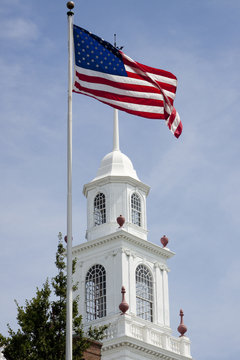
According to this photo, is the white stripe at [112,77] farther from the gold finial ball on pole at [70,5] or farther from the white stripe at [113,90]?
the gold finial ball on pole at [70,5]

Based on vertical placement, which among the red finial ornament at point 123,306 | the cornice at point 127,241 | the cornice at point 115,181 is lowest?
the red finial ornament at point 123,306

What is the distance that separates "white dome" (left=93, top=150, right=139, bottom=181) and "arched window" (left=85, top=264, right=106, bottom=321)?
585 centimetres

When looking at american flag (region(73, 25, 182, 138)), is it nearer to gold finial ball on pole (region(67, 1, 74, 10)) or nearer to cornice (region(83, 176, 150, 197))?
gold finial ball on pole (region(67, 1, 74, 10))

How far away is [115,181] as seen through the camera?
49781 millimetres

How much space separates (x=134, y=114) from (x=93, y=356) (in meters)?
9.79

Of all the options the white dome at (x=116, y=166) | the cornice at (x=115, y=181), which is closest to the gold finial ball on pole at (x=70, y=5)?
the cornice at (x=115, y=181)

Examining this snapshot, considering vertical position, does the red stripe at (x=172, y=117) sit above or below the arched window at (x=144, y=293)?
below

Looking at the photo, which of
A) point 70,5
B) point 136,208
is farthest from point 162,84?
point 136,208

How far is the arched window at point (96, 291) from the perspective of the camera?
46.8m

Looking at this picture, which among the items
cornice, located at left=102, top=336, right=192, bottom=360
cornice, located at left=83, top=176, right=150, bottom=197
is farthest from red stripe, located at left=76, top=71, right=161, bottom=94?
cornice, located at left=83, top=176, right=150, bottom=197

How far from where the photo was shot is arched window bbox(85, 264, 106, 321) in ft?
153

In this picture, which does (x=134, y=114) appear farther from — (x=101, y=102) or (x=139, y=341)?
(x=139, y=341)

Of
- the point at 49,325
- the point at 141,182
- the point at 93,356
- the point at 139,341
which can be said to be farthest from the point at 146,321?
the point at 49,325

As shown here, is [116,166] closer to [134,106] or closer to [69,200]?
[134,106]
